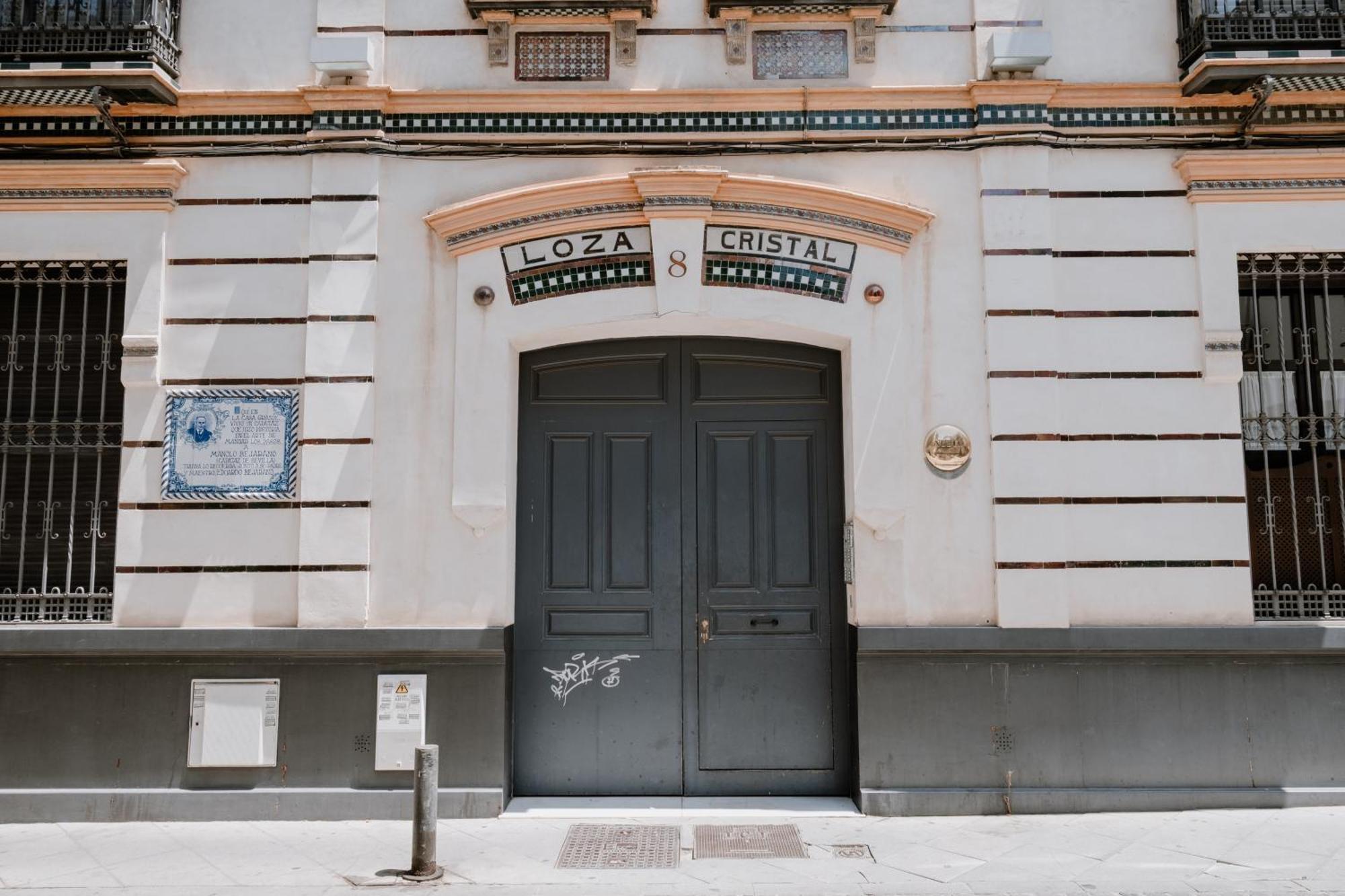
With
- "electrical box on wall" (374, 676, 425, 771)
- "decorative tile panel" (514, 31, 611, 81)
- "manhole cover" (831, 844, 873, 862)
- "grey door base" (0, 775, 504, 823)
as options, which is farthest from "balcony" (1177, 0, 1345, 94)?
"grey door base" (0, 775, 504, 823)

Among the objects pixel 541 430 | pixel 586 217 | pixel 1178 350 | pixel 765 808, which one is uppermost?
pixel 586 217

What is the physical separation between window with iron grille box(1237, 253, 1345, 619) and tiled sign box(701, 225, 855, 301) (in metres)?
3.22

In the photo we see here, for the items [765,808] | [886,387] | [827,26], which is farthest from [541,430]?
[827,26]

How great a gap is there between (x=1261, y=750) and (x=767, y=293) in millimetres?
5097

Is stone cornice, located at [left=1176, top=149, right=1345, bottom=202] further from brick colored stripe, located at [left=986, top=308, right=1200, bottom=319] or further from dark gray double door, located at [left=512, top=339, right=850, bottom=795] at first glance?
dark gray double door, located at [left=512, top=339, right=850, bottom=795]

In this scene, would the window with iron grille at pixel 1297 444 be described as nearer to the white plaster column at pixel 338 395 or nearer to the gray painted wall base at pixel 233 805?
the gray painted wall base at pixel 233 805

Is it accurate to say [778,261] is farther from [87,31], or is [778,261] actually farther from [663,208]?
[87,31]

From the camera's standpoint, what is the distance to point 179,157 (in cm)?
828

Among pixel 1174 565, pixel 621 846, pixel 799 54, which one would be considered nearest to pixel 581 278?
pixel 799 54

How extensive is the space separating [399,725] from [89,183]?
501cm

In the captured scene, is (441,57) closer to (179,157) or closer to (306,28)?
(306,28)

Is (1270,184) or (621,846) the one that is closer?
(621,846)

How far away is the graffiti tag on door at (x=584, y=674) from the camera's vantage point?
26.7ft

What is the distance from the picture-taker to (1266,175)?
812 centimetres
